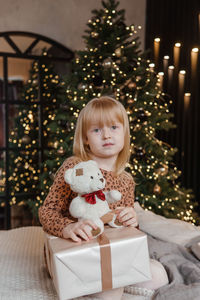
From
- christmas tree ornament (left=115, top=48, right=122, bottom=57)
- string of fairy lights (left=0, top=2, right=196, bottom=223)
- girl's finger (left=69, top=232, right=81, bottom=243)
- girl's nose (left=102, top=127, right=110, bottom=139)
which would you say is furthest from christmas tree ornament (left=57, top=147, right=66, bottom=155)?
A: girl's finger (left=69, top=232, right=81, bottom=243)

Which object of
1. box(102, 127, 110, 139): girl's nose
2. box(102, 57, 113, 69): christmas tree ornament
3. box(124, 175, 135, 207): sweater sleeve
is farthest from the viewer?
box(102, 57, 113, 69): christmas tree ornament

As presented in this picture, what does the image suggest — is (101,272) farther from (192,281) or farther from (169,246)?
(169,246)

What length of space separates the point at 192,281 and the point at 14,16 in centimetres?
312

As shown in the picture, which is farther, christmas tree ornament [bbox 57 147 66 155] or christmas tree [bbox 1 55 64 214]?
christmas tree [bbox 1 55 64 214]

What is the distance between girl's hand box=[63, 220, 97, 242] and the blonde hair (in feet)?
1.28

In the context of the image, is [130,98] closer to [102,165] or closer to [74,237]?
[102,165]

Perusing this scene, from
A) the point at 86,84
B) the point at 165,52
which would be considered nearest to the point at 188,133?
the point at 165,52

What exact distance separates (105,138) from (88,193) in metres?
0.28

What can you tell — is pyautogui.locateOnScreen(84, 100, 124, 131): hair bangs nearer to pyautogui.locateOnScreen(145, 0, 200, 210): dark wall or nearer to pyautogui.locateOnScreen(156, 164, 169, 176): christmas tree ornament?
pyautogui.locateOnScreen(156, 164, 169, 176): christmas tree ornament

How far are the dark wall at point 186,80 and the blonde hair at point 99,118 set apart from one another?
1.84 meters

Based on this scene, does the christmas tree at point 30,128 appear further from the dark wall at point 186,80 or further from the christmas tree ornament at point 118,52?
the dark wall at point 186,80

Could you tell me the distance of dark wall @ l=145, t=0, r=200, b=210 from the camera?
296 centimetres

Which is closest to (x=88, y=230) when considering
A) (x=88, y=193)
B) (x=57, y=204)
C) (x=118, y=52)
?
(x=88, y=193)

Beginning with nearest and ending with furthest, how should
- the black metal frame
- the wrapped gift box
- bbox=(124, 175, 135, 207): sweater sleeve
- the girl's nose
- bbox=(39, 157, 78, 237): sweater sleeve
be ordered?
the wrapped gift box, bbox=(39, 157, 78, 237): sweater sleeve, the girl's nose, bbox=(124, 175, 135, 207): sweater sleeve, the black metal frame
